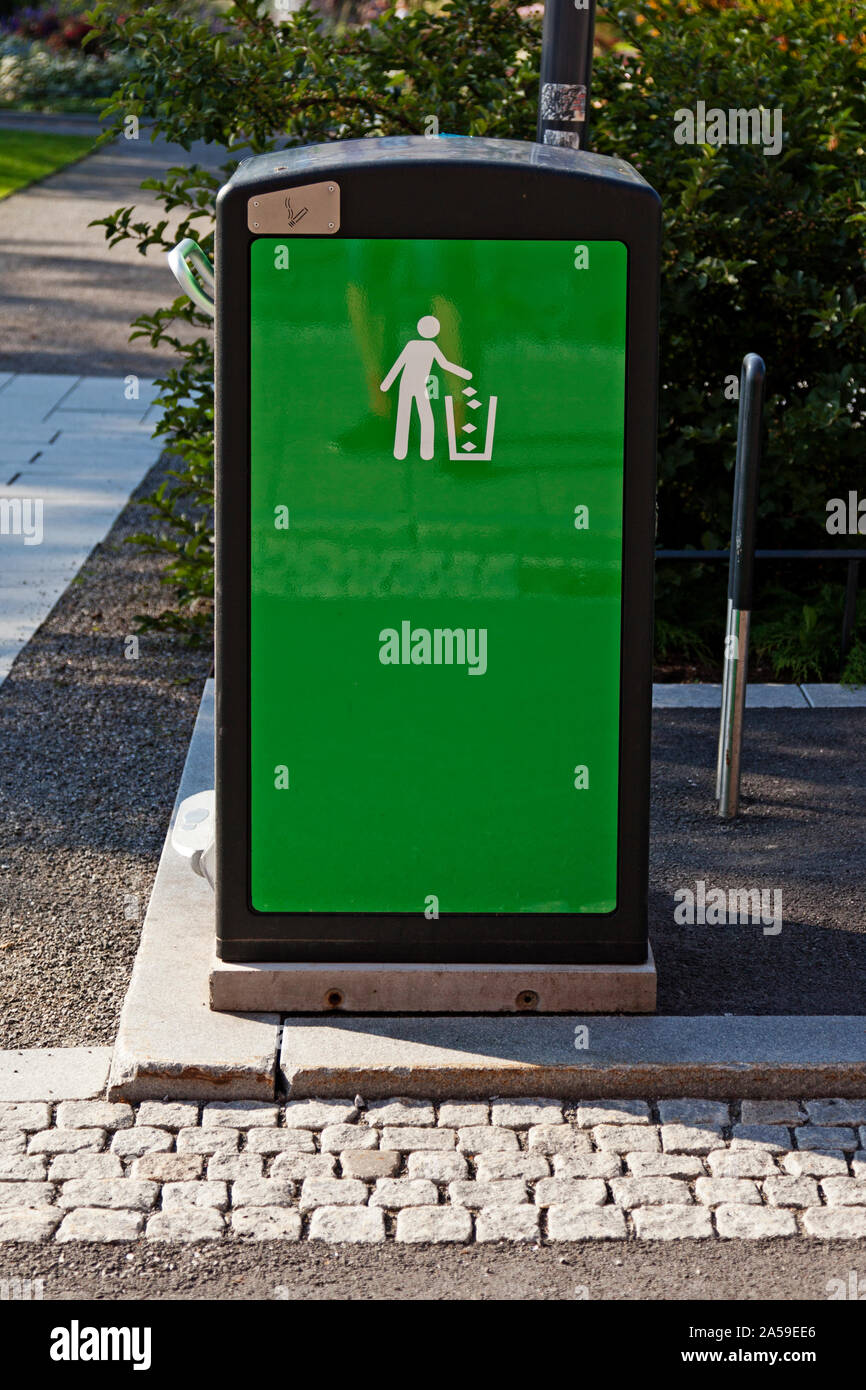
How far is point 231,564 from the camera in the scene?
12.0ft

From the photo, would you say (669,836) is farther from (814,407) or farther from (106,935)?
(814,407)

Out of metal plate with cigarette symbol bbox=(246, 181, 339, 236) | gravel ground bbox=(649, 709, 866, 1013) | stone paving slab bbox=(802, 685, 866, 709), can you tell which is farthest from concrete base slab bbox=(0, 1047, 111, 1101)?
stone paving slab bbox=(802, 685, 866, 709)

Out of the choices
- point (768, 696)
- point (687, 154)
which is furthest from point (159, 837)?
point (687, 154)

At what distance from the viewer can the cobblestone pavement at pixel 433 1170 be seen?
3209 mm

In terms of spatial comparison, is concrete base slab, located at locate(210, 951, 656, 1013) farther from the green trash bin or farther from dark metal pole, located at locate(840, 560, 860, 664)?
dark metal pole, located at locate(840, 560, 860, 664)

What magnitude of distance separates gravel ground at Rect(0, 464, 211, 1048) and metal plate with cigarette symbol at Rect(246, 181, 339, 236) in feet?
6.20

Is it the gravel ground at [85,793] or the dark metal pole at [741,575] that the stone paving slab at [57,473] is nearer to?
the gravel ground at [85,793]

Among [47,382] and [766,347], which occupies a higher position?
[766,347]

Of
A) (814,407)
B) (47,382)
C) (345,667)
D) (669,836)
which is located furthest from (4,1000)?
(47,382)

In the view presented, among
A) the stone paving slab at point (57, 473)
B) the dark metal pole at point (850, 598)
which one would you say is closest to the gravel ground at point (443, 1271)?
the dark metal pole at point (850, 598)

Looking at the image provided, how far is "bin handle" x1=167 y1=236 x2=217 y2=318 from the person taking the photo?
3.69m

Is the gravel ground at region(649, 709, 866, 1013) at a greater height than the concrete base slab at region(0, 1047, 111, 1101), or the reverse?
Result: the concrete base slab at region(0, 1047, 111, 1101)

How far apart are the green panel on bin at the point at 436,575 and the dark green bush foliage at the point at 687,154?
2.70m

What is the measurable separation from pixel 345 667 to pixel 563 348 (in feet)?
2.84
